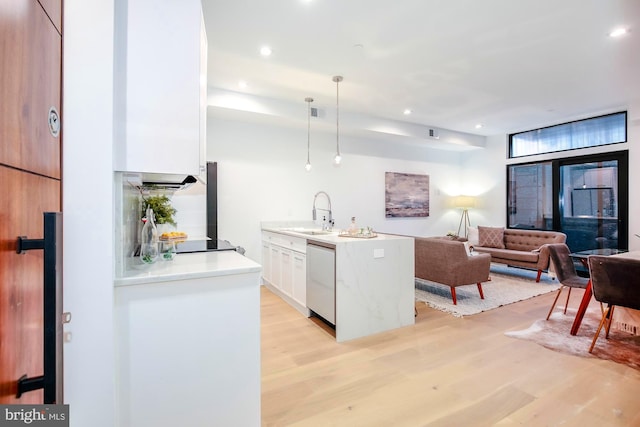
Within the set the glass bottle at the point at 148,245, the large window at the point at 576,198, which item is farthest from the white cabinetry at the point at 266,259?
the large window at the point at 576,198

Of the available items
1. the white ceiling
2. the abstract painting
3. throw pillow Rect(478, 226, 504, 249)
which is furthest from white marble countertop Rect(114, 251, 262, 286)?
throw pillow Rect(478, 226, 504, 249)

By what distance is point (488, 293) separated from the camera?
4371mm

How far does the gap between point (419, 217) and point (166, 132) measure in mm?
6201

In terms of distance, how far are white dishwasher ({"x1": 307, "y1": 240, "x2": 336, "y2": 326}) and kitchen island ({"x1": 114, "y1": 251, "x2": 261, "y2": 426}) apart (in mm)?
1424

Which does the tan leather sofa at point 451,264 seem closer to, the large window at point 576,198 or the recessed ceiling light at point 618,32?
the recessed ceiling light at point 618,32

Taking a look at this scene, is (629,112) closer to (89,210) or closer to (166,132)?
(166,132)

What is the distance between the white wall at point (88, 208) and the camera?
114 centimetres

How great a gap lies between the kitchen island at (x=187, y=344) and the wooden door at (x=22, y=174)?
494 millimetres

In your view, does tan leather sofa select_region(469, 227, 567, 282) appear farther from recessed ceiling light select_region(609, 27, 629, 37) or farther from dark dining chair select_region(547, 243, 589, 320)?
recessed ceiling light select_region(609, 27, 629, 37)

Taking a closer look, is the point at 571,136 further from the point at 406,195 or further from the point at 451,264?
the point at 451,264

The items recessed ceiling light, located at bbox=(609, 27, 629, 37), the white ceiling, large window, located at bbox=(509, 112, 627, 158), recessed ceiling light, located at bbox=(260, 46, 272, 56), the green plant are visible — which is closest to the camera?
the green plant

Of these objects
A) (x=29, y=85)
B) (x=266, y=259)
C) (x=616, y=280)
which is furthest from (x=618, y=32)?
(x=266, y=259)

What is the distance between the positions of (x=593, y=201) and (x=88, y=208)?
708cm

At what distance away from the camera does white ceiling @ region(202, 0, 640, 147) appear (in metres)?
2.54
